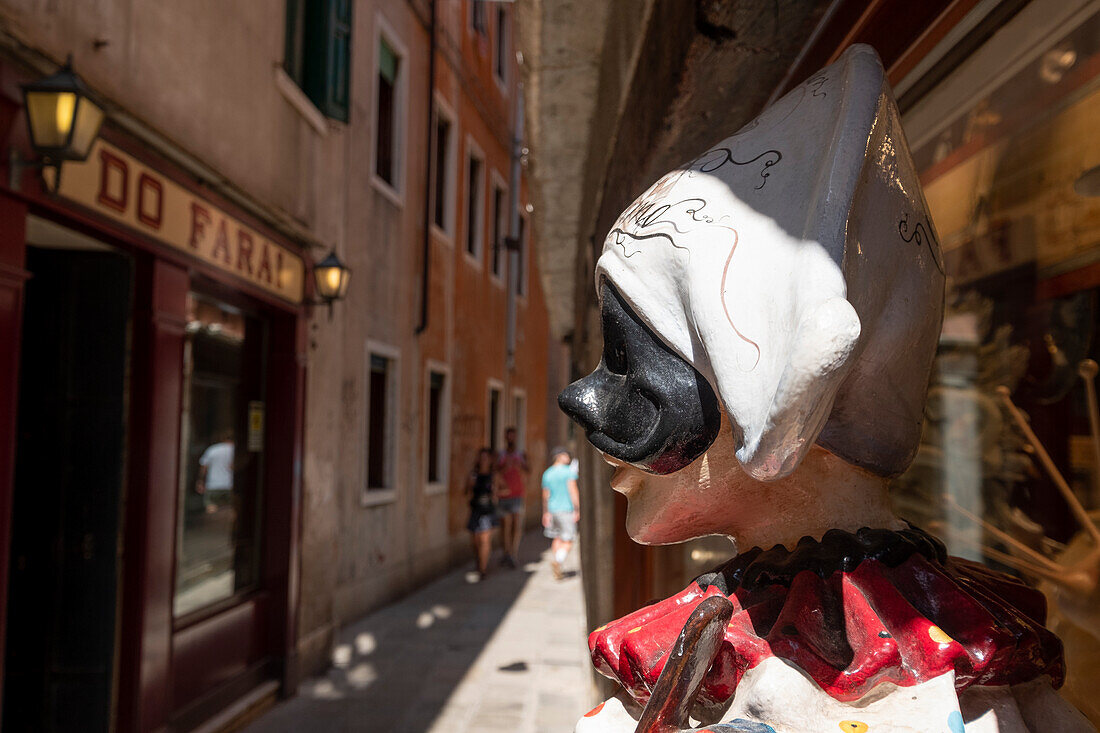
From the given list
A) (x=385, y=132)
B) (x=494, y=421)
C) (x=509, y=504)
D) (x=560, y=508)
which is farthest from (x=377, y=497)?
(x=494, y=421)

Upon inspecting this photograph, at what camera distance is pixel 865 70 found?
863 millimetres

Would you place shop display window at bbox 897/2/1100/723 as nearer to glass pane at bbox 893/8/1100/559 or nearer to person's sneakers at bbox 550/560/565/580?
glass pane at bbox 893/8/1100/559

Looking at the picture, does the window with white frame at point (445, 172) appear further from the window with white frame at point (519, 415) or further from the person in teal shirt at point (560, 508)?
the window with white frame at point (519, 415)

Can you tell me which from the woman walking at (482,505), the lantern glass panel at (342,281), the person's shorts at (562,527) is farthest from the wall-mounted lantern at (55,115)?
the person's shorts at (562,527)

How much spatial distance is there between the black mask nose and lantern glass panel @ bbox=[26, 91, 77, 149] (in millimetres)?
3030

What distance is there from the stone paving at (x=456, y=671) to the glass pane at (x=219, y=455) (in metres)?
1.01

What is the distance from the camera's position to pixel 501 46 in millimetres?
15055

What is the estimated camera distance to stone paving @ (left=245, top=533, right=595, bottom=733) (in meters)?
5.16

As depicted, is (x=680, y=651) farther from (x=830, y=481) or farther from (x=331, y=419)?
(x=331, y=419)

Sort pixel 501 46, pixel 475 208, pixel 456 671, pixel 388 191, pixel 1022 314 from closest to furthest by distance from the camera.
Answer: pixel 1022 314, pixel 456 671, pixel 388 191, pixel 475 208, pixel 501 46

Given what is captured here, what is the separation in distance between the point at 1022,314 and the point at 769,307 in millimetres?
1125

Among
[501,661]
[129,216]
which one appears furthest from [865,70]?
[501,661]

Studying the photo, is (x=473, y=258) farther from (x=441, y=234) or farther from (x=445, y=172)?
(x=441, y=234)

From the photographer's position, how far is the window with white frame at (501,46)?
1455 cm
